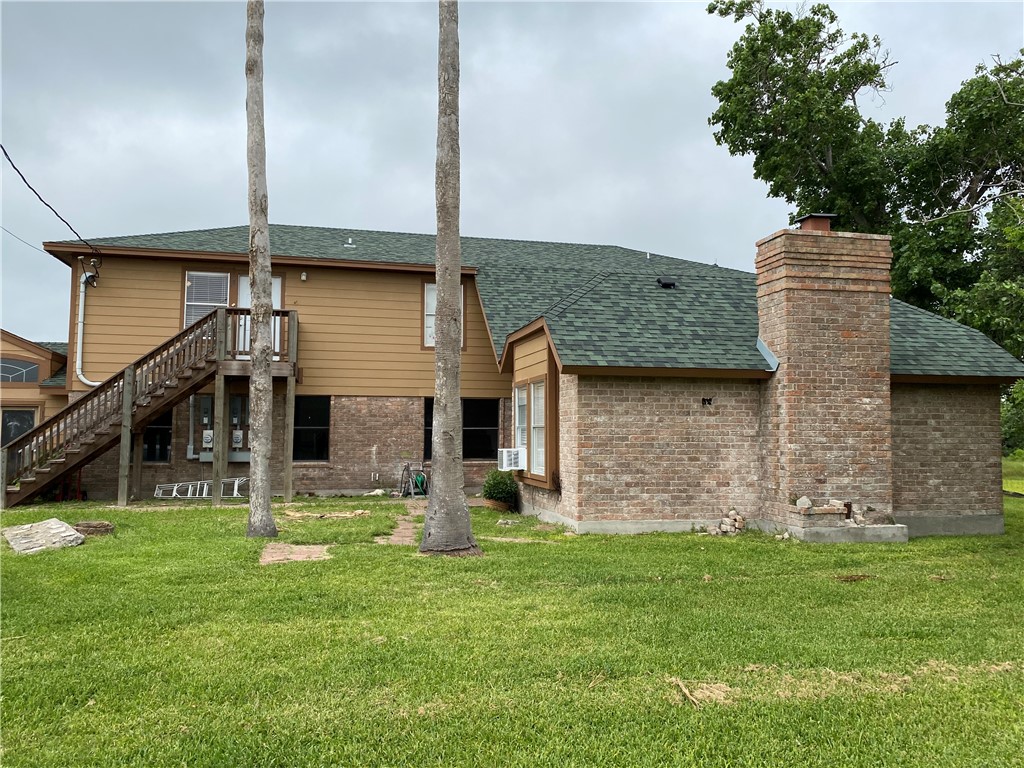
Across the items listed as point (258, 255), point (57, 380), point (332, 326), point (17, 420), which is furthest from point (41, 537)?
point (17, 420)

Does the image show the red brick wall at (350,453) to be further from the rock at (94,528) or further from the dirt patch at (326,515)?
the rock at (94,528)

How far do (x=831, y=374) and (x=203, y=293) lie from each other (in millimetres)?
12647

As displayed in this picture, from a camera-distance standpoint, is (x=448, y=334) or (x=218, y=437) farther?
(x=218, y=437)

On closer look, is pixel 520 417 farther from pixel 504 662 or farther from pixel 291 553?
pixel 504 662

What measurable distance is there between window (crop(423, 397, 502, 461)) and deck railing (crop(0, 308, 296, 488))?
4289 millimetres

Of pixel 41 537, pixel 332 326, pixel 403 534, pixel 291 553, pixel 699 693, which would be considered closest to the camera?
pixel 699 693

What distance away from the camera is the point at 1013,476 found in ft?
92.7

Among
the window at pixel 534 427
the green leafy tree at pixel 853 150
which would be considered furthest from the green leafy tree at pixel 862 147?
the window at pixel 534 427

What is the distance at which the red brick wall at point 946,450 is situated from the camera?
12070 mm

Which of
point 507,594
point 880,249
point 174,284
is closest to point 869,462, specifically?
point 880,249

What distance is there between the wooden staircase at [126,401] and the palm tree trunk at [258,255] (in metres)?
4.65

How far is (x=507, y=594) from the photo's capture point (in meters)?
6.94

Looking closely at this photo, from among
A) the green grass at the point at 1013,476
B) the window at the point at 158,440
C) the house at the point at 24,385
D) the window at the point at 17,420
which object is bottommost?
the green grass at the point at 1013,476

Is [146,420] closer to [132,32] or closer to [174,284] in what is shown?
[174,284]
